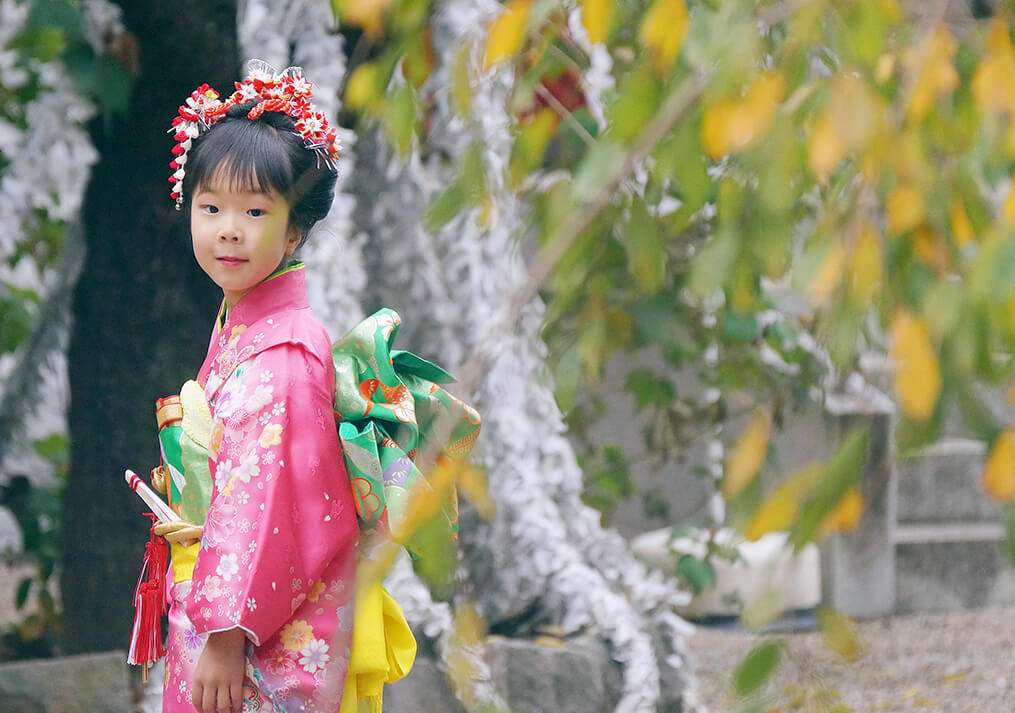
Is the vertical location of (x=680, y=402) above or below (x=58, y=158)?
below

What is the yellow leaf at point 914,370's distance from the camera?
112 centimetres

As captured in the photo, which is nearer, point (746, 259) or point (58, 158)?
point (746, 259)

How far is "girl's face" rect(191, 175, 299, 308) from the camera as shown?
75.0 inches

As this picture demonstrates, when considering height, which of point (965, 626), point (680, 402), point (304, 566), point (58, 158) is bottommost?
point (965, 626)

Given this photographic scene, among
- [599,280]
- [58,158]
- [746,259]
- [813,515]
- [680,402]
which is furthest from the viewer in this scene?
[680,402]

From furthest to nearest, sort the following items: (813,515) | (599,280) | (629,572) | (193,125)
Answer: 1. (629,572)
2. (599,280)
3. (193,125)
4. (813,515)

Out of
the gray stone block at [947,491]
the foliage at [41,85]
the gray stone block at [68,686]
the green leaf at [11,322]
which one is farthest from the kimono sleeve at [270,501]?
the gray stone block at [947,491]

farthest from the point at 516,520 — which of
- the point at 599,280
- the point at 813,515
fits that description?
the point at 813,515

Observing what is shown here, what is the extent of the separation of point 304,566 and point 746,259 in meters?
0.69

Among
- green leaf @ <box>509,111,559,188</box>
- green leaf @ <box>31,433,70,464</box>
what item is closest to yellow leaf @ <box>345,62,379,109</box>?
green leaf @ <box>509,111,559,188</box>

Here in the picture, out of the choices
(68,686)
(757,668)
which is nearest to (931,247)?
(757,668)

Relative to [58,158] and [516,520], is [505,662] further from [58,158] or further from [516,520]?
[58,158]

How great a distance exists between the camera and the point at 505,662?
3092 mm

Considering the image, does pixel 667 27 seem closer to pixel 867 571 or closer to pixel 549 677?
pixel 549 677
